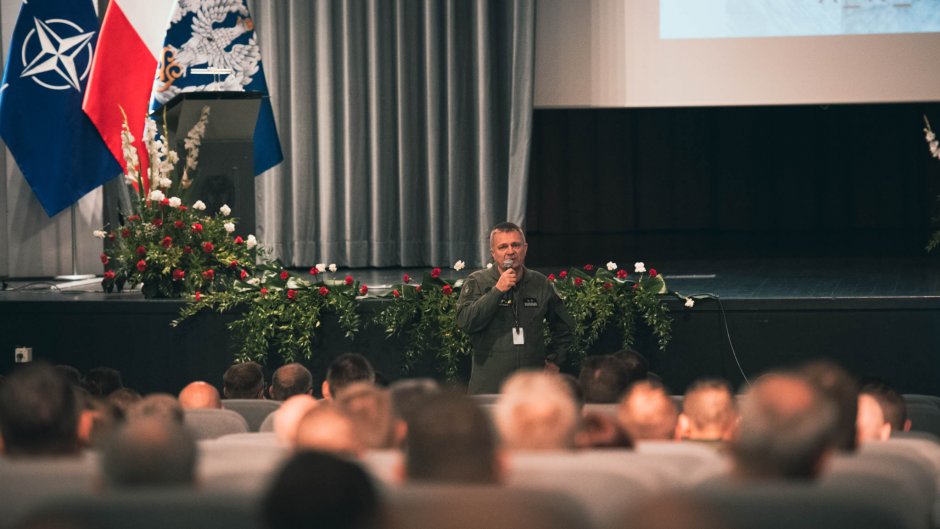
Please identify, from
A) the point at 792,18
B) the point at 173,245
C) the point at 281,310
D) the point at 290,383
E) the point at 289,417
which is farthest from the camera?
the point at 792,18

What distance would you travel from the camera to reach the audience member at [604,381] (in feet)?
12.9

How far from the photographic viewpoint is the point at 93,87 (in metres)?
8.10

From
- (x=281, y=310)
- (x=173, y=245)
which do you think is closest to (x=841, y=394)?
(x=281, y=310)

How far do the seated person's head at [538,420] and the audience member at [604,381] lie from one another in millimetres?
1536

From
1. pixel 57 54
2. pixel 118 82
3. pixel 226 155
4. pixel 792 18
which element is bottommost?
pixel 226 155

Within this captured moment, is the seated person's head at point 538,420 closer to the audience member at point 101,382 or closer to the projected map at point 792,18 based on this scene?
the audience member at point 101,382

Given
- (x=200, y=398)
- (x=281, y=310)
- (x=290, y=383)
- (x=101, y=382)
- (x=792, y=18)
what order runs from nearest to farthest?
(x=200, y=398) < (x=290, y=383) < (x=101, y=382) < (x=281, y=310) < (x=792, y=18)

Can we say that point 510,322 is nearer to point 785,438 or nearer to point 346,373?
point 346,373

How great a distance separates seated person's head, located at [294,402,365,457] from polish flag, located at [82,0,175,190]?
6.01 meters

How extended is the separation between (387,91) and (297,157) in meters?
0.90

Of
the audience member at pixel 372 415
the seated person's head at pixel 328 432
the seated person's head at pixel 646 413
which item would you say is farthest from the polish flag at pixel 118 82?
the seated person's head at pixel 328 432

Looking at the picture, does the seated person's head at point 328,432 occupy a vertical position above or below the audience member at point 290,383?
above

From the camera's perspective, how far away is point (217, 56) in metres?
8.60

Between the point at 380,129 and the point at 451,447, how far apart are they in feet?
26.0
